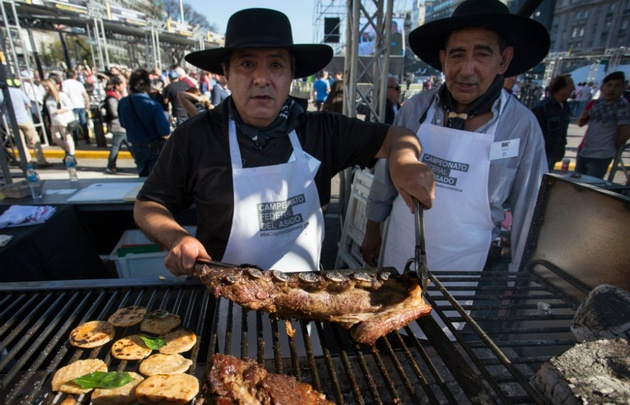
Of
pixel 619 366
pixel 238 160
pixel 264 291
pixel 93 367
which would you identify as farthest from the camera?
pixel 238 160

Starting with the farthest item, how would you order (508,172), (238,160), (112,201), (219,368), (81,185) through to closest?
(81,185) < (112,201) < (508,172) < (238,160) < (219,368)

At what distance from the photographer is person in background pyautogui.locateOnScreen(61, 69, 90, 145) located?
32.9ft

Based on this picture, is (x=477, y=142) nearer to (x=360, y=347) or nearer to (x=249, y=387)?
(x=360, y=347)

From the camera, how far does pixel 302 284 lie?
157cm

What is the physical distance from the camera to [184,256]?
1554 mm

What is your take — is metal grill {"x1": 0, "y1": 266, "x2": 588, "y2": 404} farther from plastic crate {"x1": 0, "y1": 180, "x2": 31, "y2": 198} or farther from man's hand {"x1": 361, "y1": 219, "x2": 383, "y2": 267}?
plastic crate {"x1": 0, "y1": 180, "x2": 31, "y2": 198}

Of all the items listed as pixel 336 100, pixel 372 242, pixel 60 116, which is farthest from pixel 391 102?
pixel 60 116

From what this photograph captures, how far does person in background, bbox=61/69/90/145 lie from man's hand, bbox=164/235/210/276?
11.1 meters

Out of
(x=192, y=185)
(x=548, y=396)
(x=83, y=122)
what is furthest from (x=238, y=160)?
(x=83, y=122)

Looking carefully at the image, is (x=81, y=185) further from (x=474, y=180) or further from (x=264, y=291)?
(x=474, y=180)

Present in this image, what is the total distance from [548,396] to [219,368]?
1.02 m

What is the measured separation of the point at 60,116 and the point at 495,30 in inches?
407

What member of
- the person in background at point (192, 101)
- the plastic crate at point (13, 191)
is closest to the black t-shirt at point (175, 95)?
the person in background at point (192, 101)

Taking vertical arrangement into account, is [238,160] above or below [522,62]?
below
